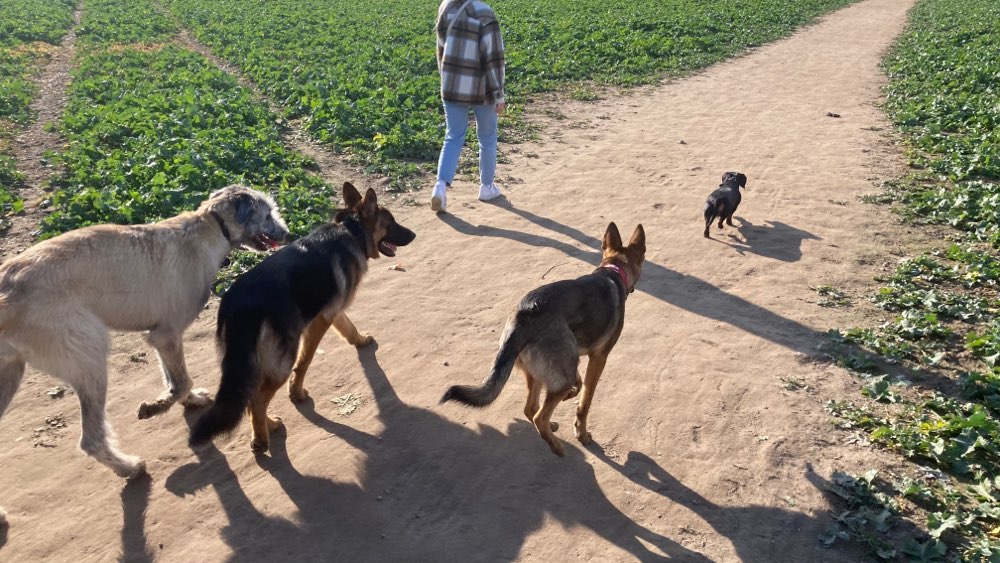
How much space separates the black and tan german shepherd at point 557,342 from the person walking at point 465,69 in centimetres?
394

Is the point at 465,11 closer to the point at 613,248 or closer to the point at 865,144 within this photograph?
the point at 613,248

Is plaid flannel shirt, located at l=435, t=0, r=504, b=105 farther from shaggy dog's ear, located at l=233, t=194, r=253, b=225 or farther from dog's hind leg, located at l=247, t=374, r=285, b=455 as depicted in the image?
dog's hind leg, located at l=247, t=374, r=285, b=455

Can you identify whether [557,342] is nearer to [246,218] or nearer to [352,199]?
[352,199]

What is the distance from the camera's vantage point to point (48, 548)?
3436 millimetres

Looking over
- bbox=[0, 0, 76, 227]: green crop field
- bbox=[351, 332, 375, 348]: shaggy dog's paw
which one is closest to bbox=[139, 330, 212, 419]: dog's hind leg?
bbox=[351, 332, 375, 348]: shaggy dog's paw

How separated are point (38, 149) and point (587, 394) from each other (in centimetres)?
1108

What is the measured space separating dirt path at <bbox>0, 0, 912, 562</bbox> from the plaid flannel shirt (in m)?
1.53

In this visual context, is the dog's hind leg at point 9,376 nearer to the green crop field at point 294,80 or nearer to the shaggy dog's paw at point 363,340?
the shaggy dog's paw at point 363,340

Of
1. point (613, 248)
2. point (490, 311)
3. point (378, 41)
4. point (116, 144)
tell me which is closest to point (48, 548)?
point (490, 311)

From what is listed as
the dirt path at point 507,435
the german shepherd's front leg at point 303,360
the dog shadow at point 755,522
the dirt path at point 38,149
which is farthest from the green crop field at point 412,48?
the dog shadow at point 755,522

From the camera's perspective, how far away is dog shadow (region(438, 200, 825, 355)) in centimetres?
548

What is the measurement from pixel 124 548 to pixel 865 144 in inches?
465

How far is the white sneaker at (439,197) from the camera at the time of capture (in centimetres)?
789

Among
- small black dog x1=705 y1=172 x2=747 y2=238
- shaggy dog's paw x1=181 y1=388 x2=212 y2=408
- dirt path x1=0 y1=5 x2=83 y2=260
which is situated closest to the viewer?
shaggy dog's paw x1=181 y1=388 x2=212 y2=408
